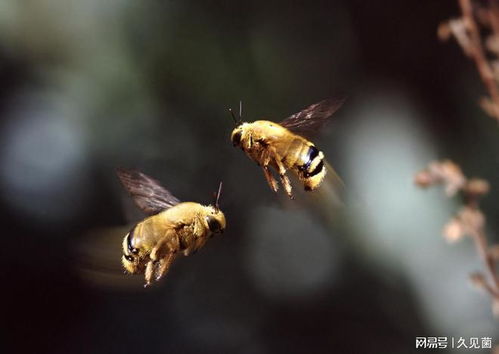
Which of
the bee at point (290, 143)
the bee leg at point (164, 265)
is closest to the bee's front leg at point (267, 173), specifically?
the bee at point (290, 143)

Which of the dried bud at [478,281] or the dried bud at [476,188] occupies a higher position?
the dried bud at [476,188]

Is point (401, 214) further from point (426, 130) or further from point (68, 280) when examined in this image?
point (68, 280)

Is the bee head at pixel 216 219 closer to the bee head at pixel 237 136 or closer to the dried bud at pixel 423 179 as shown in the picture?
the bee head at pixel 237 136

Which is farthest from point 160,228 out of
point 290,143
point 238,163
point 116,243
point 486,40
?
point 238,163

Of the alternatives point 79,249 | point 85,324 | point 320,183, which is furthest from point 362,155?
point 79,249

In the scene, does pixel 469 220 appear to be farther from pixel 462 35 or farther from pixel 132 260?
pixel 132 260

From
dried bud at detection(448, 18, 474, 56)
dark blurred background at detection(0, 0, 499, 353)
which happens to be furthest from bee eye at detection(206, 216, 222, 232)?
dark blurred background at detection(0, 0, 499, 353)

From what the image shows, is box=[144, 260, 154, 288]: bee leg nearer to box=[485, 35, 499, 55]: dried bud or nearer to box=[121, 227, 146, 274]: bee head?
box=[121, 227, 146, 274]: bee head
